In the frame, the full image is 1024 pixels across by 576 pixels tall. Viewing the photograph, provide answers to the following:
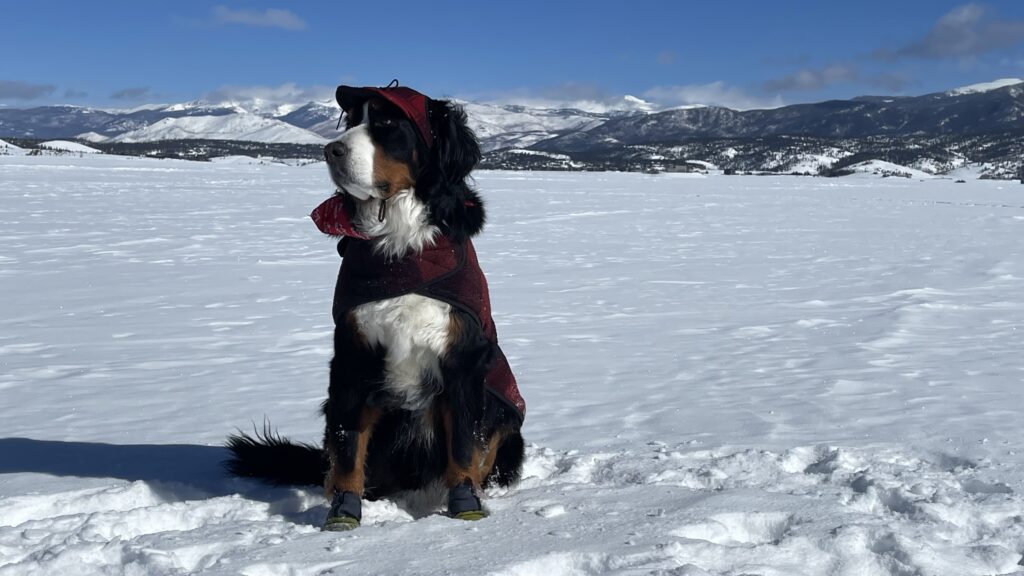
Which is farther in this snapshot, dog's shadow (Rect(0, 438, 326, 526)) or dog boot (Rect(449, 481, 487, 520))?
dog's shadow (Rect(0, 438, 326, 526))

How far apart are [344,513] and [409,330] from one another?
683 mm

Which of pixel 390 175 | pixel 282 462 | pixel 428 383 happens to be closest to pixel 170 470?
pixel 282 462

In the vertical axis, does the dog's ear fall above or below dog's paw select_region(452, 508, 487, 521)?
above

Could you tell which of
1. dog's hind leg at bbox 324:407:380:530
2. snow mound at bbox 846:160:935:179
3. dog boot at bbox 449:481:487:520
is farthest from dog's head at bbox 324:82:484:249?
snow mound at bbox 846:160:935:179

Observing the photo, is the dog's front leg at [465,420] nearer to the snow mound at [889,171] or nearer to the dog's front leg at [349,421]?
the dog's front leg at [349,421]

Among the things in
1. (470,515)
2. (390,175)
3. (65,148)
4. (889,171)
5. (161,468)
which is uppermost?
(65,148)

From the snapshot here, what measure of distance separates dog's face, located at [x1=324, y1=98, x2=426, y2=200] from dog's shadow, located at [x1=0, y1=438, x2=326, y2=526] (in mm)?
1221

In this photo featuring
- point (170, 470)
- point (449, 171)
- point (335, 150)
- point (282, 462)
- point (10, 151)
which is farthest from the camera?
point (10, 151)

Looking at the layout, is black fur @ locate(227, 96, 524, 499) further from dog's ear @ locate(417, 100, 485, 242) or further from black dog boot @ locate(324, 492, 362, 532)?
black dog boot @ locate(324, 492, 362, 532)

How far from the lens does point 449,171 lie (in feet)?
10.1

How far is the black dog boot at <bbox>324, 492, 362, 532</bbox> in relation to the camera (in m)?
3.01

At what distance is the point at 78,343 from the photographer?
22.9ft

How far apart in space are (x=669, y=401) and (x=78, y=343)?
4.75 m

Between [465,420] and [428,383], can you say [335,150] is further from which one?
[465,420]
